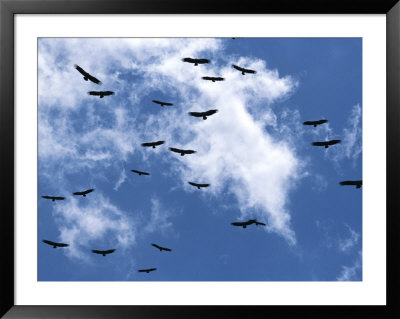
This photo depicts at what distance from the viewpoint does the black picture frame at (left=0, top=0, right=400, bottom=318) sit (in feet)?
7.88

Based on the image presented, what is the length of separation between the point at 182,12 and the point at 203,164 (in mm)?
862

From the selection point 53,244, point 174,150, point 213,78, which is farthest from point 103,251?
point 213,78

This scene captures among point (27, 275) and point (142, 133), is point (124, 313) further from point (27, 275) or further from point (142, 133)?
point (142, 133)

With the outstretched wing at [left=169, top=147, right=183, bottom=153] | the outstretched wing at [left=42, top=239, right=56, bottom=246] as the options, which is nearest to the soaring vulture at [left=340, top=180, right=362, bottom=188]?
the outstretched wing at [left=169, top=147, right=183, bottom=153]

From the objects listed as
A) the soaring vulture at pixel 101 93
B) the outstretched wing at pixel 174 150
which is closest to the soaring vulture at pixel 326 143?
the outstretched wing at pixel 174 150

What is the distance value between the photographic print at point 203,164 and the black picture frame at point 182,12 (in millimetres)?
161

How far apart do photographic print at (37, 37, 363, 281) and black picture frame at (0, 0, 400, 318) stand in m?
0.16

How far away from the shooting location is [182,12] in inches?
98.1

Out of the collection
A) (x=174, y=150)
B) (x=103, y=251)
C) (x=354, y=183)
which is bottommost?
(x=103, y=251)

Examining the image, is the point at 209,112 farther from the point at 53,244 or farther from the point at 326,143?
the point at 53,244

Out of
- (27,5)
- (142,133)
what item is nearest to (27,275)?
(142,133)

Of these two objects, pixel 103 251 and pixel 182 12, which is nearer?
pixel 103 251

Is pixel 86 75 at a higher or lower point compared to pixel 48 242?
higher

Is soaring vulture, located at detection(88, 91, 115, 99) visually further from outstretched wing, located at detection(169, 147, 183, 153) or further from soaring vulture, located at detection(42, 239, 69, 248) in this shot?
soaring vulture, located at detection(42, 239, 69, 248)
